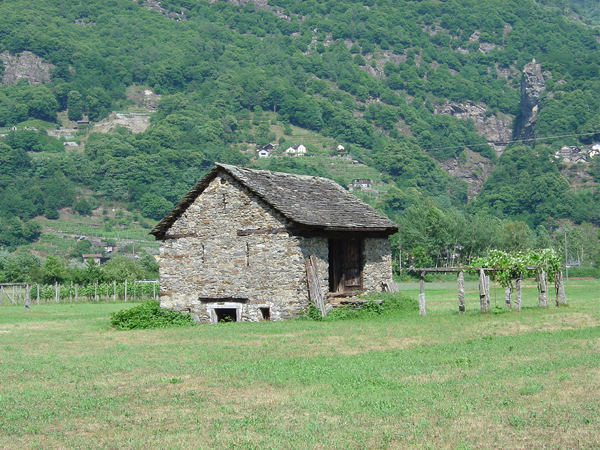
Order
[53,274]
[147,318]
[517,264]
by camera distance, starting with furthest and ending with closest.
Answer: [53,274], [147,318], [517,264]

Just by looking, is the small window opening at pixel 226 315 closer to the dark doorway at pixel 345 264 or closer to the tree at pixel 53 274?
the dark doorway at pixel 345 264

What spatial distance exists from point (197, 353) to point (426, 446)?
11266 mm

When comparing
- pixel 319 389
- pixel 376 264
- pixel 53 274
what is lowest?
pixel 319 389

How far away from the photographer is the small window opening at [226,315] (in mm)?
33356

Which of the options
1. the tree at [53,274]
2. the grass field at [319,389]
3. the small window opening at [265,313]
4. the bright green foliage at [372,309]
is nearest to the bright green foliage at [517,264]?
the bright green foliage at [372,309]

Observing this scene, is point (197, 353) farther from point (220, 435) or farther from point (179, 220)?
point (179, 220)

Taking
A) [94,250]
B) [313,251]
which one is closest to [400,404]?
[313,251]

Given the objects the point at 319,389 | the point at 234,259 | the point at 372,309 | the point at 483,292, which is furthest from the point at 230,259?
the point at 319,389

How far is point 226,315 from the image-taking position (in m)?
33.6

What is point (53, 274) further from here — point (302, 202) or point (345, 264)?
point (302, 202)

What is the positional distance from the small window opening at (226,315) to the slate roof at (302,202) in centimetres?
400

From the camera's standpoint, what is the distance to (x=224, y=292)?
3269 centimetres

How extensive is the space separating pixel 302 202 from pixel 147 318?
7.59m

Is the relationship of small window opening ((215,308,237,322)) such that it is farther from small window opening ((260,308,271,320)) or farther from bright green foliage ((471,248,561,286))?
bright green foliage ((471,248,561,286))
